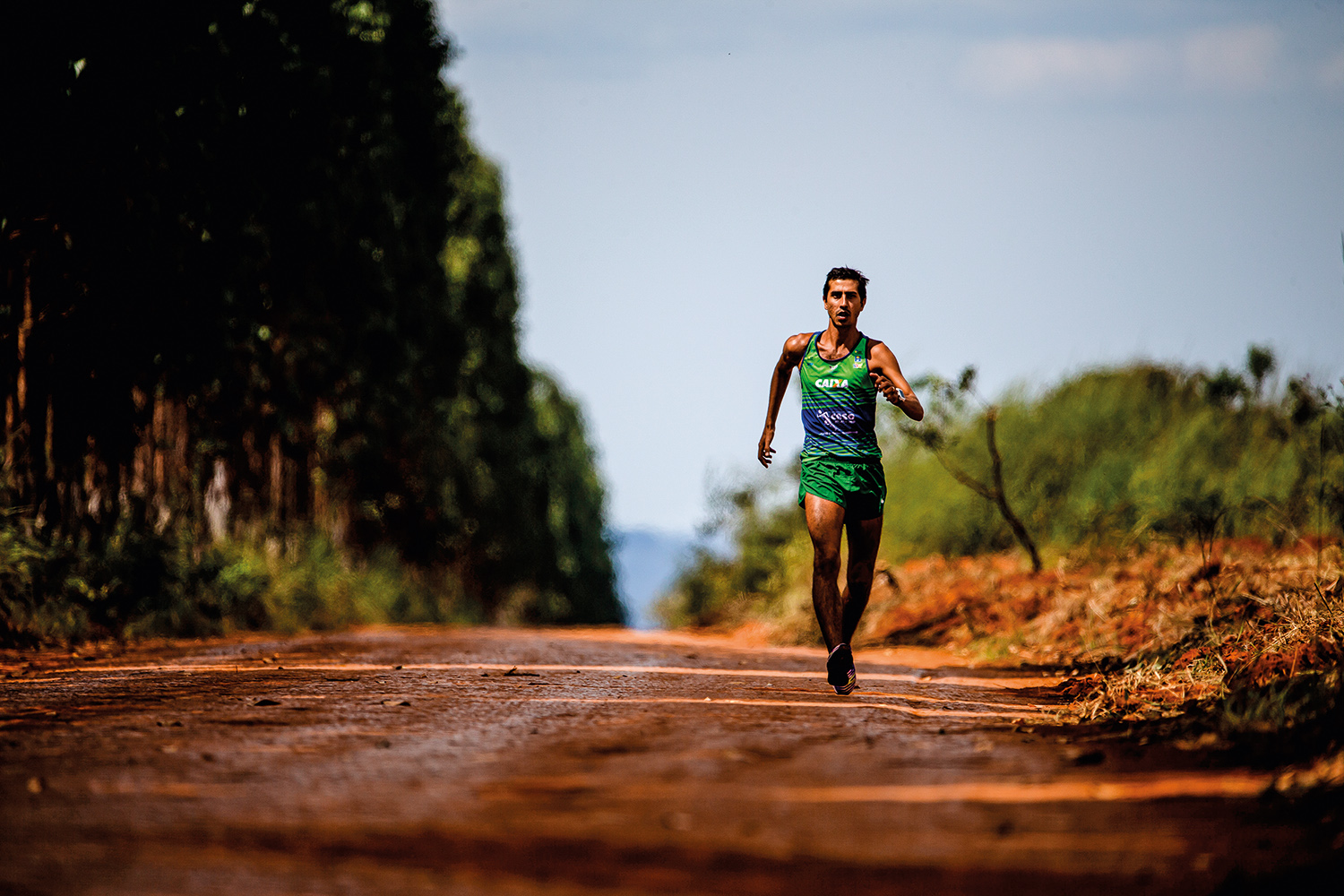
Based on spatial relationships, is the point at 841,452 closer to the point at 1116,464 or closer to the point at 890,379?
the point at 890,379

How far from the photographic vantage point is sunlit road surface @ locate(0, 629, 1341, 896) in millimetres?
3141

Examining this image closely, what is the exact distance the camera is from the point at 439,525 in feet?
94.9

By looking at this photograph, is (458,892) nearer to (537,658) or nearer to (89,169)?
(537,658)

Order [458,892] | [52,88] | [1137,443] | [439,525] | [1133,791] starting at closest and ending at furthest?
[458,892], [1133,791], [52,88], [1137,443], [439,525]

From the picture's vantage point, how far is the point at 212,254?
43.2 ft

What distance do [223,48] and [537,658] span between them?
7092 mm

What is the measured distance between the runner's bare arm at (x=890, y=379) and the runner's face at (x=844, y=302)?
0.63 feet

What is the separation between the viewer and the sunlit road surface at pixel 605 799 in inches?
124

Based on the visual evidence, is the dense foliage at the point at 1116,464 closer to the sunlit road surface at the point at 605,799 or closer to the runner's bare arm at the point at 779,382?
the runner's bare arm at the point at 779,382

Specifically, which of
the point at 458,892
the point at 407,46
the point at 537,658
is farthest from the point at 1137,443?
the point at 458,892

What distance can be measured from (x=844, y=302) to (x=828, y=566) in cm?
143

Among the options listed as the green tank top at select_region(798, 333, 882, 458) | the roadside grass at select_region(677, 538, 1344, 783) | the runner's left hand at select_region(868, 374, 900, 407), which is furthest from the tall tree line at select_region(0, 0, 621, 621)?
the runner's left hand at select_region(868, 374, 900, 407)

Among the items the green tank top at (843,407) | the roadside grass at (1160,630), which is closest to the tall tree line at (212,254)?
the roadside grass at (1160,630)

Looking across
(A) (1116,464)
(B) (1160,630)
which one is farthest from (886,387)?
(A) (1116,464)
